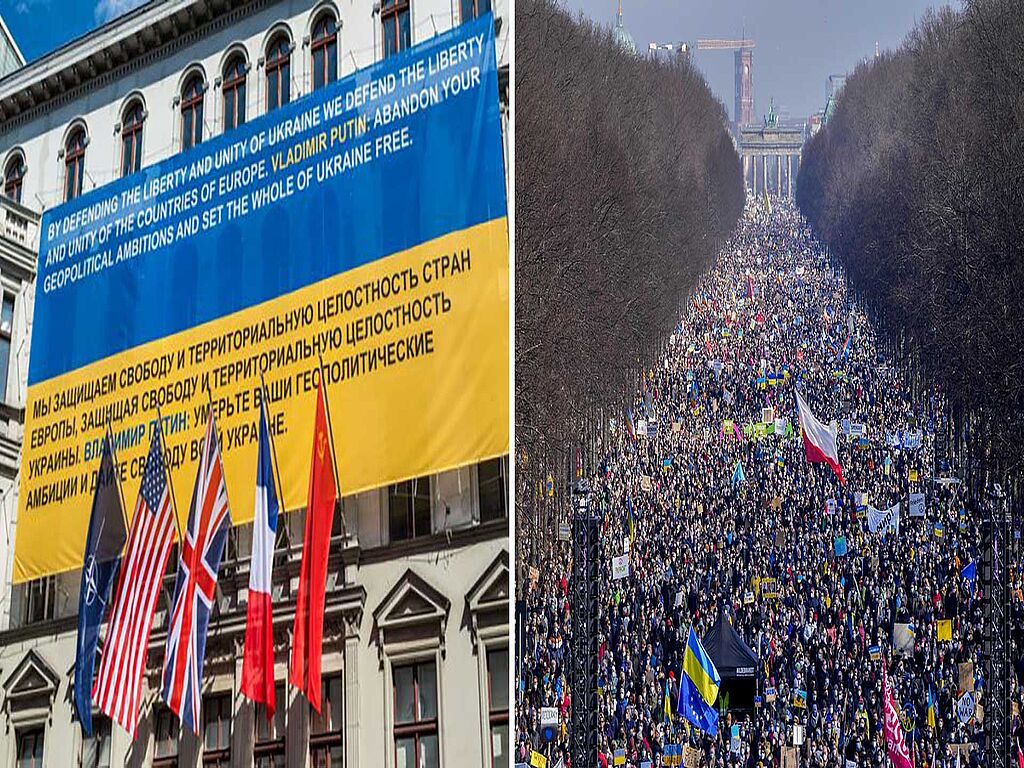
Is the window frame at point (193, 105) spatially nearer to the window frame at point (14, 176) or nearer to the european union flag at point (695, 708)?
the window frame at point (14, 176)

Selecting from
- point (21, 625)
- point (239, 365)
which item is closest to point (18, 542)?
point (21, 625)

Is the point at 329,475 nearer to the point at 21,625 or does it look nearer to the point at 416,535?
the point at 416,535

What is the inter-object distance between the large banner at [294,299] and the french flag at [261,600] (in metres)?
0.15

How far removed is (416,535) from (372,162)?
8.04 feet

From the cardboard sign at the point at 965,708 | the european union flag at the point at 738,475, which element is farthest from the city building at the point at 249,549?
the european union flag at the point at 738,475

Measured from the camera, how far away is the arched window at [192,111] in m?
10.9

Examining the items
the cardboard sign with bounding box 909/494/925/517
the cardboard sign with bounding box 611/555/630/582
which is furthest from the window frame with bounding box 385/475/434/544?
the cardboard sign with bounding box 909/494/925/517

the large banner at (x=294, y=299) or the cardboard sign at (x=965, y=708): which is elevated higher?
the large banner at (x=294, y=299)

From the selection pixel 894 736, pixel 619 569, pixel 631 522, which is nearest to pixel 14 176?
pixel 894 736

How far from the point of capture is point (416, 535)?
9000 millimetres

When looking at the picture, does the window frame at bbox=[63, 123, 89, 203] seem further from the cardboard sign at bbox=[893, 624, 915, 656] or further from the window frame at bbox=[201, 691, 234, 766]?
the cardboard sign at bbox=[893, 624, 915, 656]

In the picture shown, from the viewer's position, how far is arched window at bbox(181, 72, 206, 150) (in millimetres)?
10852

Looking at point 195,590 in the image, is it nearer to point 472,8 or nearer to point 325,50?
point 325,50

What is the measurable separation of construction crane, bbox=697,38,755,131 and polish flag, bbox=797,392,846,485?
5900 mm
